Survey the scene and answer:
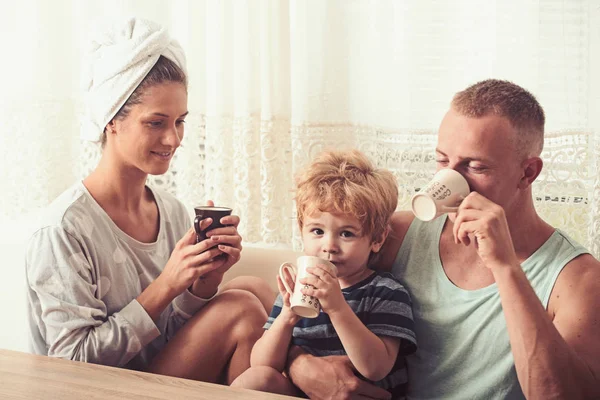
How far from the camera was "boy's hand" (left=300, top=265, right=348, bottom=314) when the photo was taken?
64.3 inches

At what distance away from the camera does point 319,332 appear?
1842 millimetres

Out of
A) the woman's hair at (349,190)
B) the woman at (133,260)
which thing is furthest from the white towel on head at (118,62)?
the woman's hair at (349,190)

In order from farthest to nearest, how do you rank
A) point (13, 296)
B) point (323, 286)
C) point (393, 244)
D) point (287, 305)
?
point (13, 296) < point (393, 244) < point (287, 305) < point (323, 286)

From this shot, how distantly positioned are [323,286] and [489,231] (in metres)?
0.36

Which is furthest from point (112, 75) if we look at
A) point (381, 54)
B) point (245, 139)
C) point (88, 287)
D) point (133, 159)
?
point (381, 54)

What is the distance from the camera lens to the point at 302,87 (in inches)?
102

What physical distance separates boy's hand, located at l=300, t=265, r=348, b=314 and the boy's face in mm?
164

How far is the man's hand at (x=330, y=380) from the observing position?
5.74 ft

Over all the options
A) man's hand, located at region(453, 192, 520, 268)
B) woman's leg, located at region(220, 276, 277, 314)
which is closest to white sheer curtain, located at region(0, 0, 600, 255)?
woman's leg, located at region(220, 276, 277, 314)

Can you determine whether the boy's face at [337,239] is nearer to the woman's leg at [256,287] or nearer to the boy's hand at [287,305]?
the boy's hand at [287,305]

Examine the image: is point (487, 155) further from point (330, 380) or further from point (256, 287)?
point (256, 287)

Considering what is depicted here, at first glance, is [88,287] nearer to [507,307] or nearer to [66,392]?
[66,392]

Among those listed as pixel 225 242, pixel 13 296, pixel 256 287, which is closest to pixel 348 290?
pixel 225 242

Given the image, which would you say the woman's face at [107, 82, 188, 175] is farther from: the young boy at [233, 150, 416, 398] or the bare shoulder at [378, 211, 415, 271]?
the bare shoulder at [378, 211, 415, 271]
